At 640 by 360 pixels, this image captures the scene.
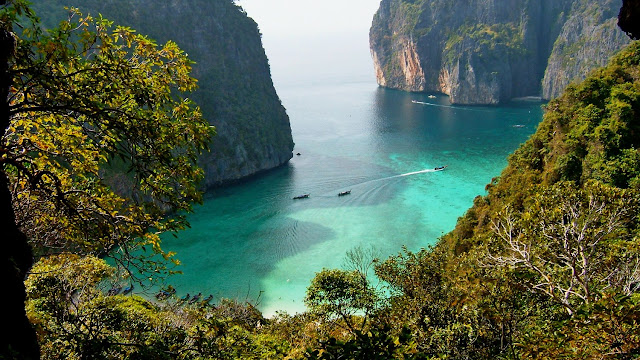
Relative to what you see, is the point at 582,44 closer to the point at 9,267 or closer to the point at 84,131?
the point at 84,131

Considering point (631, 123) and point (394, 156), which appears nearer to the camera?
point (631, 123)

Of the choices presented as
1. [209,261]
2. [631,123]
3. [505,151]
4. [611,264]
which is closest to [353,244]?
[209,261]

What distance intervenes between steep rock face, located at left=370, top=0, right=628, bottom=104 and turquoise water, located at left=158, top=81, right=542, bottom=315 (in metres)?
23.1

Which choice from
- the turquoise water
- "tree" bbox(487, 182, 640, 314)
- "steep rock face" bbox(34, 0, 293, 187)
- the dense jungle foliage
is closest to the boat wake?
the turquoise water

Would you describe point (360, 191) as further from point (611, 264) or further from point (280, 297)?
point (611, 264)

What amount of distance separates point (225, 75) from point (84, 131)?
197ft

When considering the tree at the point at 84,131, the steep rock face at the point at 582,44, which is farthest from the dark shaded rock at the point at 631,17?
the steep rock face at the point at 582,44

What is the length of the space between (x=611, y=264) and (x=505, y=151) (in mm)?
55269

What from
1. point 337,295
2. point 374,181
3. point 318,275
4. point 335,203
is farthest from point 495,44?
point 337,295

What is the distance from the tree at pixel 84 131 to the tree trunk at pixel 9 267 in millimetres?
11

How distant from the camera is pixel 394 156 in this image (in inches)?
2435

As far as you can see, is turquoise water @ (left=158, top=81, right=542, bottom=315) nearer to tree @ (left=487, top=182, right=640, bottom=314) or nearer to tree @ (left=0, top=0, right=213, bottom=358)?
tree @ (left=487, top=182, right=640, bottom=314)

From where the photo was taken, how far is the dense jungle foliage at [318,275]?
4973mm

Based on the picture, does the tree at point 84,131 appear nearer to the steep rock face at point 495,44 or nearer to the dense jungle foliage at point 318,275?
the dense jungle foliage at point 318,275
